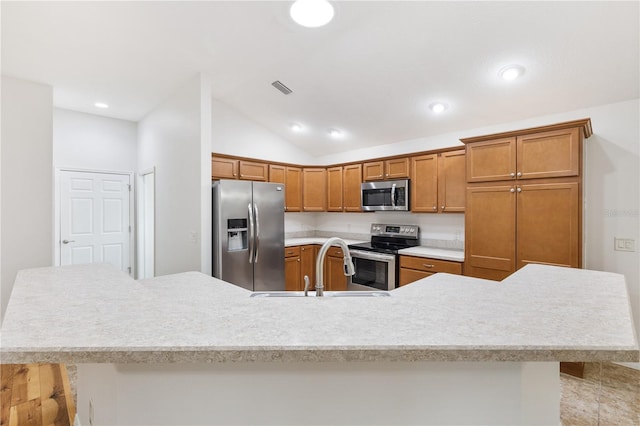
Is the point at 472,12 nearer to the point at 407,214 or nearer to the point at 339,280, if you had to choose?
the point at 407,214

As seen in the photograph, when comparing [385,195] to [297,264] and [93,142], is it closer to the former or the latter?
[297,264]

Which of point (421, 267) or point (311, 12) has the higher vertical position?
point (311, 12)

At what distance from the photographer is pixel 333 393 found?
3.08 ft

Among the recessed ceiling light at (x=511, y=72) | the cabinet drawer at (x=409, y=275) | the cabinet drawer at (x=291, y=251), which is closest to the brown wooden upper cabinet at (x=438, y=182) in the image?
the cabinet drawer at (x=409, y=275)

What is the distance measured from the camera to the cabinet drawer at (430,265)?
325 cm

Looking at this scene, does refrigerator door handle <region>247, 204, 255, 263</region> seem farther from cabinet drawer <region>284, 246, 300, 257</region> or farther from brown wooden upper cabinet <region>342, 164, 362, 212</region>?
brown wooden upper cabinet <region>342, 164, 362, 212</region>

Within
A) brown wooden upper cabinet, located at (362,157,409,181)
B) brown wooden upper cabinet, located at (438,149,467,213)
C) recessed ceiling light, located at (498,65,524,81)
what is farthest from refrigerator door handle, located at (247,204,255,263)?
recessed ceiling light, located at (498,65,524,81)

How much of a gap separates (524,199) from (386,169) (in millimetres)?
1838

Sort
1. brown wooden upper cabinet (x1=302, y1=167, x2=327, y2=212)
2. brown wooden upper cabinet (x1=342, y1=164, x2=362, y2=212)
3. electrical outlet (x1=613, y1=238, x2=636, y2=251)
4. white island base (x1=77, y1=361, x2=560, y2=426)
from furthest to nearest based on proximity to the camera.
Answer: brown wooden upper cabinet (x1=302, y1=167, x2=327, y2=212) → brown wooden upper cabinet (x1=342, y1=164, x2=362, y2=212) → electrical outlet (x1=613, y1=238, x2=636, y2=251) → white island base (x1=77, y1=361, x2=560, y2=426)

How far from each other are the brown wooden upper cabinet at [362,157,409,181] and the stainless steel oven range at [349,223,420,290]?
0.74 metres

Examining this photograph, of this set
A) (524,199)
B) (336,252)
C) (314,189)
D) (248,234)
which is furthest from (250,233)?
(524,199)

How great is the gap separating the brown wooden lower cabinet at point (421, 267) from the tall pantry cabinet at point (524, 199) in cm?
16

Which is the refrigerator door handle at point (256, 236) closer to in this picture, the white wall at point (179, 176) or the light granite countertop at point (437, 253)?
the white wall at point (179, 176)

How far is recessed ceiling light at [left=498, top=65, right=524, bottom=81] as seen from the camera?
2.58 meters
